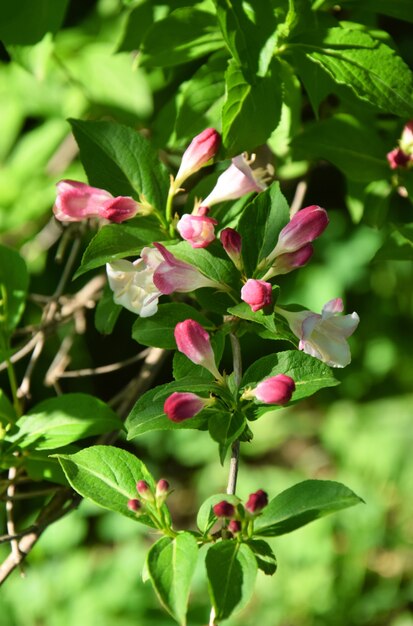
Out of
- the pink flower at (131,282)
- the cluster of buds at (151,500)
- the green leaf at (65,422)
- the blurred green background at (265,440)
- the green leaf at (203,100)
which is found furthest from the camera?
the blurred green background at (265,440)

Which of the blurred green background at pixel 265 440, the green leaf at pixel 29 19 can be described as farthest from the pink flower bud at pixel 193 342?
the blurred green background at pixel 265 440

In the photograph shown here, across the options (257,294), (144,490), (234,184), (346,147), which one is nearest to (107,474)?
(144,490)

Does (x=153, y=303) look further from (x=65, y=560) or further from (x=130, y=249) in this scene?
(x=65, y=560)

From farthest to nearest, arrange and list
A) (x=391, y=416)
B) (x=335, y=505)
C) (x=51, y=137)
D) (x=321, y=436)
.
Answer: (x=321, y=436)
(x=391, y=416)
(x=51, y=137)
(x=335, y=505)

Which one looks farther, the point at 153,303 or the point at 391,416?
the point at 391,416

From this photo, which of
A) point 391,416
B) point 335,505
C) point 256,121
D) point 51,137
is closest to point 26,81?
point 51,137

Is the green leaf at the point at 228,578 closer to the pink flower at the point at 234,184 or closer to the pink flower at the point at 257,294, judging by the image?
the pink flower at the point at 257,294

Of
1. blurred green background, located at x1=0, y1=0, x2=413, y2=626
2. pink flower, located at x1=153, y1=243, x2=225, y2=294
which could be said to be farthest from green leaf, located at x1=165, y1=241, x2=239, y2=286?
blurred green background, located at x1=0, y1=0, x2=413, y2=626
